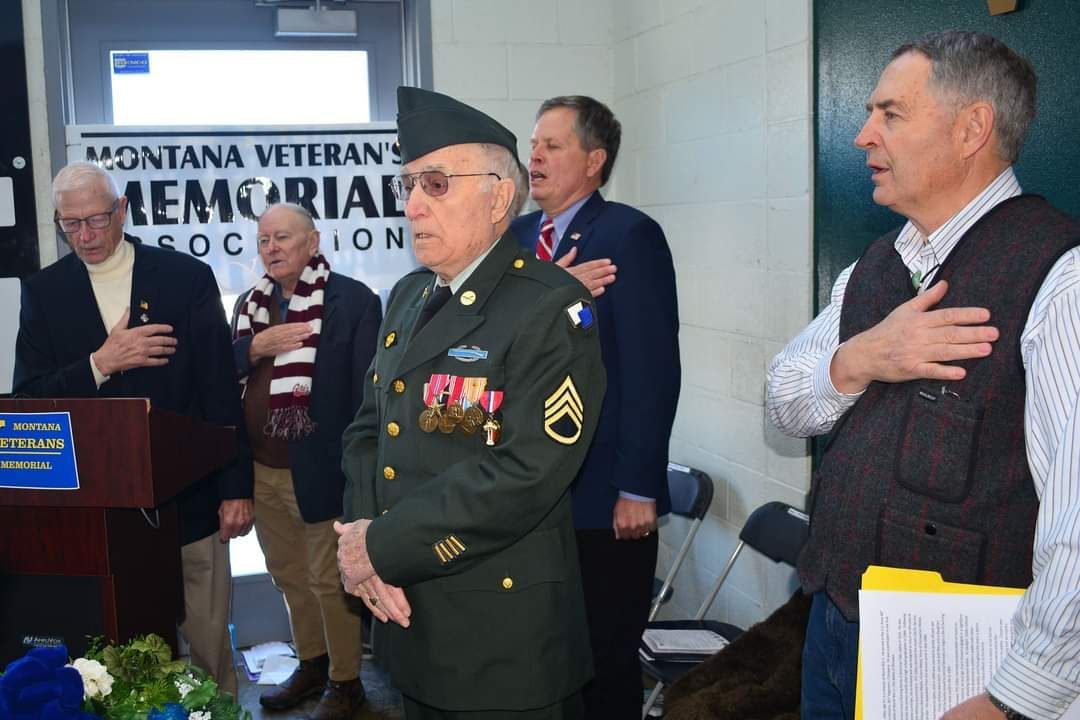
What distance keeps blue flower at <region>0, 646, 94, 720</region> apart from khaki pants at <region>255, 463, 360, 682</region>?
2370 mm

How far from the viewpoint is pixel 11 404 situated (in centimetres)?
218

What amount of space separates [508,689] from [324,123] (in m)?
3.11

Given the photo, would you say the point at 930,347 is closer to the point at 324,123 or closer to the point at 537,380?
the point at 537,380

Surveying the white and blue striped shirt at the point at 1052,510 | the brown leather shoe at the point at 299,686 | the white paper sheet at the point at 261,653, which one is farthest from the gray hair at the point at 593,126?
the white paper sheet at the point at 261,653

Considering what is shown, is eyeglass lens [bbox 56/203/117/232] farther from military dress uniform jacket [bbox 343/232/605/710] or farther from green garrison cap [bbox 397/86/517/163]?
military dress uniform jacket [bbox 343/232/605/710]

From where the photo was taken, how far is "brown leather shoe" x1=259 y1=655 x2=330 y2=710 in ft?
12.2

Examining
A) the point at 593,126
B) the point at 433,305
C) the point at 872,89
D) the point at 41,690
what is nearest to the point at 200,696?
the point at 41,690

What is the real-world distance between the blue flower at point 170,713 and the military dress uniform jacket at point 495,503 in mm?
495

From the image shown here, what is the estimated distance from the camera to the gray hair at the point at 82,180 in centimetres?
295

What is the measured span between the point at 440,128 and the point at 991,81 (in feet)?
3.09

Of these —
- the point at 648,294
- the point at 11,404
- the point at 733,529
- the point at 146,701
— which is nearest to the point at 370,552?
the point at 146,701

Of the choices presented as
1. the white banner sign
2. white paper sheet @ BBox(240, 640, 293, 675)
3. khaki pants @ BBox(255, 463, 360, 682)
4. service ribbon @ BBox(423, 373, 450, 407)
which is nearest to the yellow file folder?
service ribbon @ BBox(423, 373, 450, 407)

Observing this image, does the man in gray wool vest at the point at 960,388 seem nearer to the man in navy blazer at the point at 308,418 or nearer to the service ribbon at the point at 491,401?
the service ribbon at the point at 491,401

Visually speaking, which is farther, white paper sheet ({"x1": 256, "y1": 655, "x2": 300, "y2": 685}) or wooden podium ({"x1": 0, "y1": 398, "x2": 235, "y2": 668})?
white paper sheet ({"x1": 256, "y1": 655, "x2": 300, "y2": 685})
